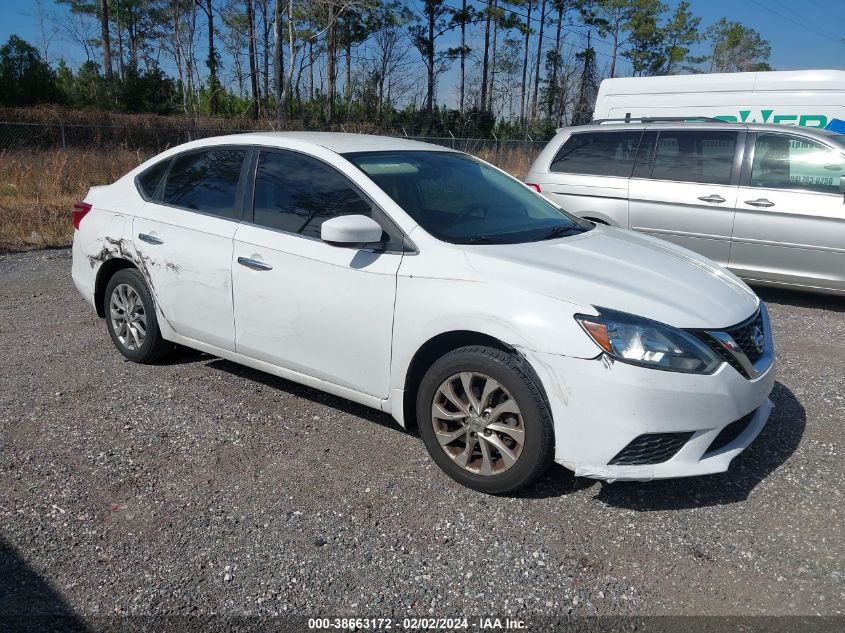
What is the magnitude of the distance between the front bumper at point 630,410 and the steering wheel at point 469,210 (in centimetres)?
105

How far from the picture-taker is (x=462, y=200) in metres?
3.96

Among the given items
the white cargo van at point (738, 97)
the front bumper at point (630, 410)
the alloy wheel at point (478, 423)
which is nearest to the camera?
the front bumper at point (630, 410)

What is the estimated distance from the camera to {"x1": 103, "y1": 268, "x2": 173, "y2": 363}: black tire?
4.60m

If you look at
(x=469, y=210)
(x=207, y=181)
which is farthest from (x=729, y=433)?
(x=207, y=181)

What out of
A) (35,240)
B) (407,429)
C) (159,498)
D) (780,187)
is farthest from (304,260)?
(35,240)

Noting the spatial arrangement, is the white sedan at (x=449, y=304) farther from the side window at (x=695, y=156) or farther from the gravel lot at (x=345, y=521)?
the side window at (x=695, y=156)

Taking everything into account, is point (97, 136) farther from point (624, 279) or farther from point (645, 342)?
point (645, 342)

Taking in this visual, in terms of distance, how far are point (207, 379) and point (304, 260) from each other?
148 centimetres

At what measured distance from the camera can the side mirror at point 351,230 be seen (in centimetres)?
336

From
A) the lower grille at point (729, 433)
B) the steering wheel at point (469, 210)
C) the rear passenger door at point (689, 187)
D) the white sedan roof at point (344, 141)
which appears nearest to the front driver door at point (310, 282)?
the white sedan roof at point (344, 141)

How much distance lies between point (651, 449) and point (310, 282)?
1912mm

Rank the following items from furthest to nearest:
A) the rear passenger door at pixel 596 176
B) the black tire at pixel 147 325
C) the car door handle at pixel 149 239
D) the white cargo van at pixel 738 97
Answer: the white cargo van at pixel 738 97 < the rear passenger door at pixel 596 176 < the black tire at pixel 147 325 < the car door handle at pixel 149 239

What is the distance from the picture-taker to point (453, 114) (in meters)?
39.8

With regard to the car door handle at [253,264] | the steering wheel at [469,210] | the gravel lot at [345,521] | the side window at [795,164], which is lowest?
the gravel lot at [345,521]
